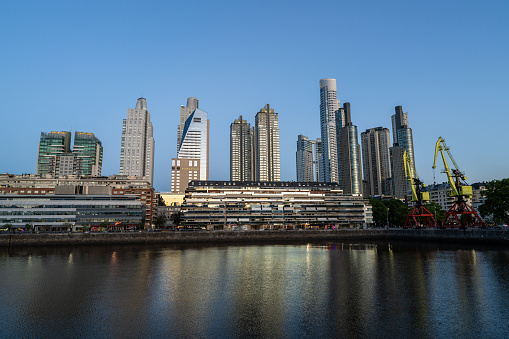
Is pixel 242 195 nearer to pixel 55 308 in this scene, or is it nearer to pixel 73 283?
pixel 73 283

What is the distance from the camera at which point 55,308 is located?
113 feet

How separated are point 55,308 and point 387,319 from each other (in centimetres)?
3258

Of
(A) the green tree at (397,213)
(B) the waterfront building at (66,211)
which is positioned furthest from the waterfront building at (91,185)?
(A) the green tree at (397,213)

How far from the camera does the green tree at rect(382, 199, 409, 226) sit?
172750 mm

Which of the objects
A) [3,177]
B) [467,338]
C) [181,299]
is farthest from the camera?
[3,177]

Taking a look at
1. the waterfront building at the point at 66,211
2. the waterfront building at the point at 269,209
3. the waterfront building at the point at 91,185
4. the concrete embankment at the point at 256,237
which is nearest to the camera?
the concrete embankment at the point at 256,237

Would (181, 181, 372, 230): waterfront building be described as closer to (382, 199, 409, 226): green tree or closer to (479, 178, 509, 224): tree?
(382, 199, 409, 226): green tree

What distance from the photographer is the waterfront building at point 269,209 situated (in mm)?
171125

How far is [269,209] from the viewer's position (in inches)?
7008

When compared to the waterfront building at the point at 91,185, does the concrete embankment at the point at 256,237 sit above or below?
below

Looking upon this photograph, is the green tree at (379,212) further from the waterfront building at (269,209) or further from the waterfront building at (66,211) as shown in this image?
the waterfront building at (66,211)

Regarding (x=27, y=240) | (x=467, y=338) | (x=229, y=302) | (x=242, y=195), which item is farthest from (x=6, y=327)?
(x=242, y=195)

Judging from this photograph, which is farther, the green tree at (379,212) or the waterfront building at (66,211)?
the green tree at (379,212)

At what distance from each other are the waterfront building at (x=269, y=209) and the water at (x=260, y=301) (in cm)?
11138
